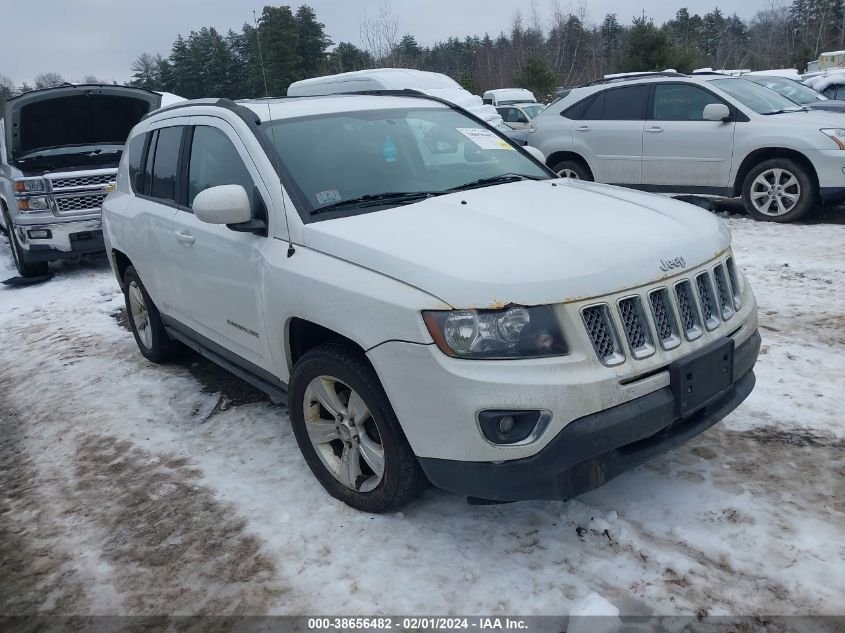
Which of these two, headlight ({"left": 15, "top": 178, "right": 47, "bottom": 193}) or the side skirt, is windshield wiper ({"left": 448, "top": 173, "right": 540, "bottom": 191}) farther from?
headlight ({"left": 15, "top": 178, "right": 47, "bottom": 193})

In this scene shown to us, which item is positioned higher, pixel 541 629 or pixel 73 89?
pixel 73 89

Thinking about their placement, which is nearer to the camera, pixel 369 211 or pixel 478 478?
pixel 478 478

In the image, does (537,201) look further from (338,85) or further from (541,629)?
(338,85)

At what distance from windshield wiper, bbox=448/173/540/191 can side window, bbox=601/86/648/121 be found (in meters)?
6.25

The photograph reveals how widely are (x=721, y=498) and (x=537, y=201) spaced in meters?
1.58

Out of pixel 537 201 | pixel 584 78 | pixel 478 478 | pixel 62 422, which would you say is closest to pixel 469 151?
pixel 537 201

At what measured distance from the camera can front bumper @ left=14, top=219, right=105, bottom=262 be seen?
8.63 metres

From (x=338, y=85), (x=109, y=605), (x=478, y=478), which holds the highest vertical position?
(x=338, y=85)

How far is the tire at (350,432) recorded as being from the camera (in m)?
2.85

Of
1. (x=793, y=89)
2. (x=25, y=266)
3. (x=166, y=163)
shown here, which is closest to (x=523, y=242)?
(x=166, y=163)

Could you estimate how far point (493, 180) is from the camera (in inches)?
150

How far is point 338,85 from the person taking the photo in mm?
11953

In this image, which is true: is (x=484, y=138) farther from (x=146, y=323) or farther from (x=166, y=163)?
(x=146, y=323)

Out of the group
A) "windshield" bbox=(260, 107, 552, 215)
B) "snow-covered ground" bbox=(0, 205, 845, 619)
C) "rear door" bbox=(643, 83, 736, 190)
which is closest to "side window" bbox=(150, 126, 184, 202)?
"windshield" bbox=(260, 107, 552, 215)
